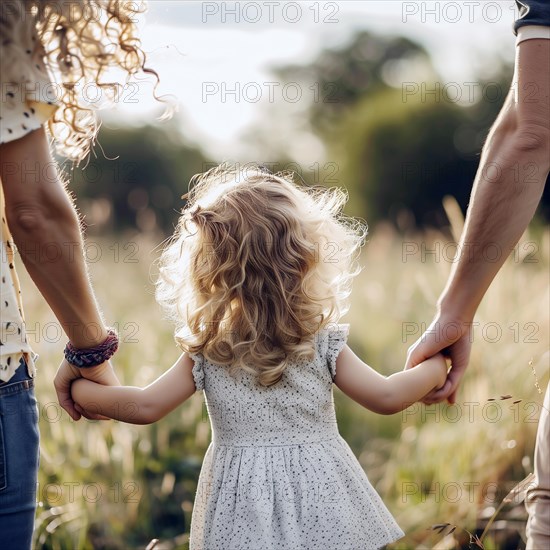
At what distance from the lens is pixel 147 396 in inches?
92.0

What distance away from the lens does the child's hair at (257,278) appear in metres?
2.32

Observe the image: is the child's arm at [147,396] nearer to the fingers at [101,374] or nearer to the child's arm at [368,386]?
the fingers at [101,374]

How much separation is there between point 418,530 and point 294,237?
5.84ft

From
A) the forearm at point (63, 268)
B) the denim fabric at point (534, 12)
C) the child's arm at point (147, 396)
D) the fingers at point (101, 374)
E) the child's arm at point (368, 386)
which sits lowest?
the child's arm at point (368, 386)

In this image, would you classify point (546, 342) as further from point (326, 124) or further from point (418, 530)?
point (326, 124)

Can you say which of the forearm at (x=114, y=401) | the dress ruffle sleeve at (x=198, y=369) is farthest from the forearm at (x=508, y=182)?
the forearm at (x=114, y=401)

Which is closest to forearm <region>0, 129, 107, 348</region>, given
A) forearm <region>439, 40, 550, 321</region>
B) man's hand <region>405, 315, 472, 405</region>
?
man's hand <region>405, 315, 472, 405</region>

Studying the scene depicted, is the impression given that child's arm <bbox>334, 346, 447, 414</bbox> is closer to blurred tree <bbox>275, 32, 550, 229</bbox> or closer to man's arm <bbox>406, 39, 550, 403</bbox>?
man's arm <bbox>406, 39, 550, 403</bbox>

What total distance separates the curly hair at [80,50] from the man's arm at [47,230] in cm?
16

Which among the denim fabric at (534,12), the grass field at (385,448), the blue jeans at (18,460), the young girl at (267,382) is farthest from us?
the grass field at (385,448)

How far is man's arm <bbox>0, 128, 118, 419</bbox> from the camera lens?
6.09 feet

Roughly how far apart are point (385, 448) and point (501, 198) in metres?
2.52

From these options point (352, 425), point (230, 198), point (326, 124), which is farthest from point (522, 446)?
point (326, 124)

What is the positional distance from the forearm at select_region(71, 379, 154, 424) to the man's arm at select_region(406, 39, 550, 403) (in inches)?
34.4
